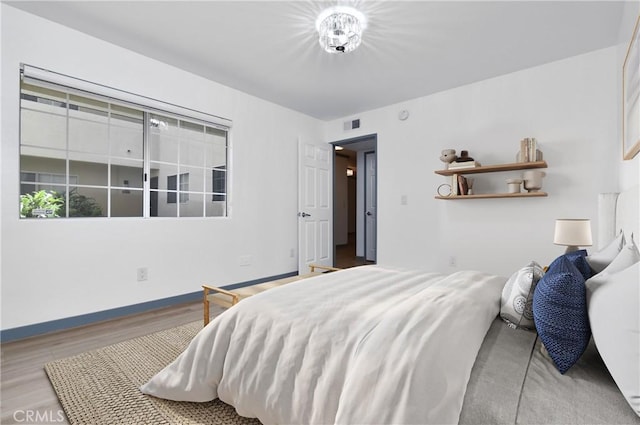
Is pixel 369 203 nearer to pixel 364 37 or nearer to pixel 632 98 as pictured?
pixel 364 37

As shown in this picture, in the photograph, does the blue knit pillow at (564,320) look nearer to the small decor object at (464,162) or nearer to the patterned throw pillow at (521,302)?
the patterned throw pillow at (521,302)

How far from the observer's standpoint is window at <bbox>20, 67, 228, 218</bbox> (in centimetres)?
249

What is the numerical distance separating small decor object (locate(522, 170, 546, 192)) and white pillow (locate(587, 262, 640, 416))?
Result: 8.02 ft

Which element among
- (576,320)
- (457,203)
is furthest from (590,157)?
(576,320)

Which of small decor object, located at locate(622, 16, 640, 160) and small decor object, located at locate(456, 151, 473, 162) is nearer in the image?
small decor object, located at locate(622, 16, 640, 160)

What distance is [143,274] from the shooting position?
2.97 meters

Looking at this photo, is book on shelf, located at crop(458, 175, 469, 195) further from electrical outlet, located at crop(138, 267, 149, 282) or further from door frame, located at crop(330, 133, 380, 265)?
electrical outlet, located at crop(138, 267, 149, 282)

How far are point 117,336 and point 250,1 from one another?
2703 millimetres

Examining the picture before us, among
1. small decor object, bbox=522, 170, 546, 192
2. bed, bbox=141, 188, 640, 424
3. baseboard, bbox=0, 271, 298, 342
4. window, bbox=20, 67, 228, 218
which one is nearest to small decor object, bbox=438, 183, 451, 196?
small decor object, bbox=522, 170, 546, 192

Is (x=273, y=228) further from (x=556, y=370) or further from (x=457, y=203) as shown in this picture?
(x=556, y=370)

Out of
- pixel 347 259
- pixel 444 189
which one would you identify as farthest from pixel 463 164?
pixel 347 259

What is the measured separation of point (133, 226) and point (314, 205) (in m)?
2.48

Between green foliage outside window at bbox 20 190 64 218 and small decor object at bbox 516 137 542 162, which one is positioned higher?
small decor object at bbox 516 137 542 162

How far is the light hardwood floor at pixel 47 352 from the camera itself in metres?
1.48
